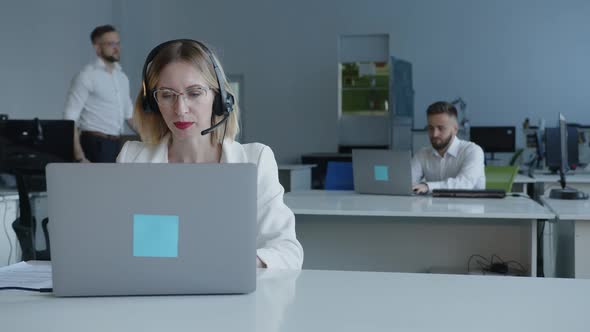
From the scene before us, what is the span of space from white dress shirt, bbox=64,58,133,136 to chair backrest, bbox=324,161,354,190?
1.76 meters

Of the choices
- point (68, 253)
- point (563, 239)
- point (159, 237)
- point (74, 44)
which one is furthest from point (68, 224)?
point (74, 44)

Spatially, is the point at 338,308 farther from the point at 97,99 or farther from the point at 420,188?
the point at 97,99

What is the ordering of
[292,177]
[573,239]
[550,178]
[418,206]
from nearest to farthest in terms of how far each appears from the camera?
1. [573,239]
2. [418,206]
3. [550,178]
4. [292,177]

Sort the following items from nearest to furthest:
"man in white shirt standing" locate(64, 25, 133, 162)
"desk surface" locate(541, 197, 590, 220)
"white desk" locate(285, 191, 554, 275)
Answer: "desk surface" locate(541, 197, 590, 220)
"white desk" locate(285, 191, 554, 275)
"man in white shirt standing" locate(64, 25, 133, 162)

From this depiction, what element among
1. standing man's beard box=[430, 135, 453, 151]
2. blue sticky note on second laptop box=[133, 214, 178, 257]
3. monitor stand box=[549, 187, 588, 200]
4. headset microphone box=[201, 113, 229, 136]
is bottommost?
monitor stand box=[549, 187, 588, 200]

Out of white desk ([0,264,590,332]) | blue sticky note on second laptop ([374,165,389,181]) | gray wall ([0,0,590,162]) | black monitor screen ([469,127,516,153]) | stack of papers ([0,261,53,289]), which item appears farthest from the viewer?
gray wall ([0,0,590,162])

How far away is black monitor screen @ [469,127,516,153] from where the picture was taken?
8.76 m

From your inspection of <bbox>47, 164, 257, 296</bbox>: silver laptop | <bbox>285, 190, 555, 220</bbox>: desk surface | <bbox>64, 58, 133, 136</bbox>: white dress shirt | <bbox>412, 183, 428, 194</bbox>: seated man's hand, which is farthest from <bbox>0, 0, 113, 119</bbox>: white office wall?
<bbox>47, 164, 257, 296</bbox>: silver laptop

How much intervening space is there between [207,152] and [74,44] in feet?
22.8

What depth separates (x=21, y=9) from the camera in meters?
7.19

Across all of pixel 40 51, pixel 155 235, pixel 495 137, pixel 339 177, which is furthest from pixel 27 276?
pixel 495 137

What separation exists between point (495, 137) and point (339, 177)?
15.5 ft

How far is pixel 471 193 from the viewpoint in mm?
3783

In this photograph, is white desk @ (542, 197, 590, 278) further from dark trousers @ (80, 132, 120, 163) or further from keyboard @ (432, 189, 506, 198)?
dark trousers @ (80, 132, 120, 163)
